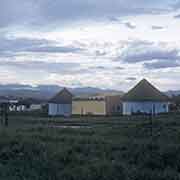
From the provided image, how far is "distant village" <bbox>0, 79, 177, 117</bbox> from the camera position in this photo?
6581 centimetres

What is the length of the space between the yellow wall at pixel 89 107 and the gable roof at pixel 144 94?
393 centimetres

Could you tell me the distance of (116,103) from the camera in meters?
72.8

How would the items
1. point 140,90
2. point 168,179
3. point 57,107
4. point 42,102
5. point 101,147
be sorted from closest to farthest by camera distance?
point 168,179
point 101,147
point 140,90
point 57,107
point 42,102

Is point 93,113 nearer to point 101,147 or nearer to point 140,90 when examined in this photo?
point 140,90

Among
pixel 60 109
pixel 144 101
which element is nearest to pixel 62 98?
pixel 60 109

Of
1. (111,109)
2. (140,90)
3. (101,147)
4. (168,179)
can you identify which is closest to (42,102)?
(111,109)

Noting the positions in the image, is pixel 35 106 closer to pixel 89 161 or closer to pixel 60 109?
pixel 60 109

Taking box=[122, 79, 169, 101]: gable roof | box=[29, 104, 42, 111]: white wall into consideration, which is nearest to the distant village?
box=[122, 79, 169, 101]: gable roof

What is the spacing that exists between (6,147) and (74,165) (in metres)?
3.35

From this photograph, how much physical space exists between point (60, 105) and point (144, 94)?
15.1m

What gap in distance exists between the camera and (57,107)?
74.3m

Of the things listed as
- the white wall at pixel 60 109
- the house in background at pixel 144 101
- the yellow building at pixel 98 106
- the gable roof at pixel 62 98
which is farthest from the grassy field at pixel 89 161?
the gable roof at pixel 62 98

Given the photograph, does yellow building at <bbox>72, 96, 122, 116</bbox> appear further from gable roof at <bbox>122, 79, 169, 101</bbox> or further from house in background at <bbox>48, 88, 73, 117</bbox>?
gable roof at <bbox>122, 79, 169, 101</bbox>

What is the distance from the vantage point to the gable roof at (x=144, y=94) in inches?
2603
